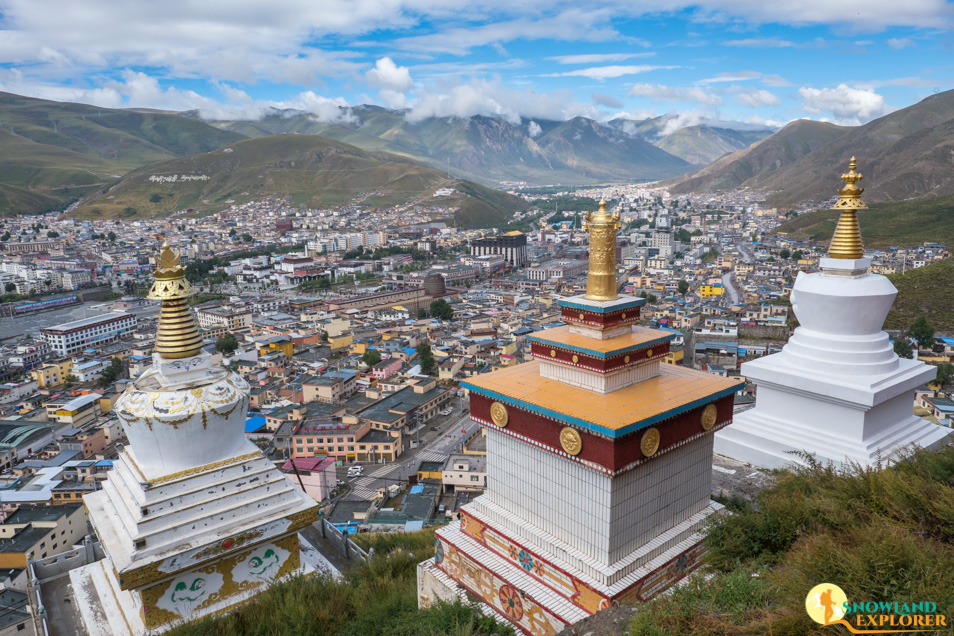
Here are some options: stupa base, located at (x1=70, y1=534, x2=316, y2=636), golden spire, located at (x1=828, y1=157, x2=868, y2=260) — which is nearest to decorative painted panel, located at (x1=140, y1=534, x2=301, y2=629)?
stupa base, located at (x1=70, y1=534, x2=316, y2=636)

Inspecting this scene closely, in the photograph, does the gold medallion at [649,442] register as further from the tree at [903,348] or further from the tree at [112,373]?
the tree at [112,373]

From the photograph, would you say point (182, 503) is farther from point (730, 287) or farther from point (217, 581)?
point (730, 287)

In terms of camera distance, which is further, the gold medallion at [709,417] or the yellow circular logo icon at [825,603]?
the gold medallion at [709,417]

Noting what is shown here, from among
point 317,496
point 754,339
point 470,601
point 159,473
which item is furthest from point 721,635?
point 754,339

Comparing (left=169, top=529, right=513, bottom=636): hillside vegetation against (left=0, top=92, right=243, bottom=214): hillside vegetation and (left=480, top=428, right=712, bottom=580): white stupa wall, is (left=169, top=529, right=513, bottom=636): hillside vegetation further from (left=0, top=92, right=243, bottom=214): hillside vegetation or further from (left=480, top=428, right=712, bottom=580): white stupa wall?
(left=0, top=92, right=243, bottom=214): hillside vegetation

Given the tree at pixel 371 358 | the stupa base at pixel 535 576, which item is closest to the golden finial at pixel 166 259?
the stupa base at pixel 535 576

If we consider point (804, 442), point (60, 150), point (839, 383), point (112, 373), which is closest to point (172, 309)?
point (804, 442)
